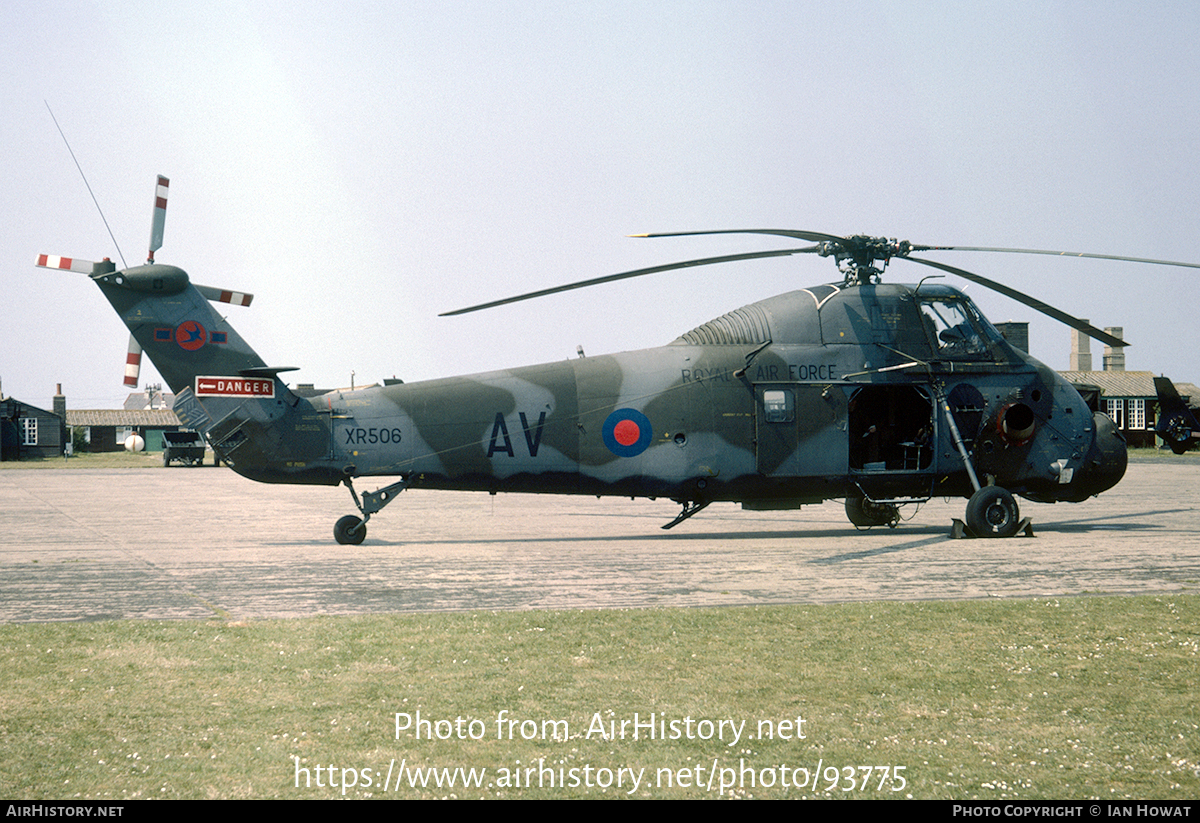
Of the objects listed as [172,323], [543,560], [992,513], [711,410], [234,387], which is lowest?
[543,560]

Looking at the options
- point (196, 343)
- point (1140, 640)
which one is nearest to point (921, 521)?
point (1140, 640)

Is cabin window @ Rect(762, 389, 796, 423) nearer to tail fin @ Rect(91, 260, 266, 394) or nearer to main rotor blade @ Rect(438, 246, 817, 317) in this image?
main rotor blade @ Rect(438, 246, 817, 317)

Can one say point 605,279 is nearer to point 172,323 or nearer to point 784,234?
point 784,234

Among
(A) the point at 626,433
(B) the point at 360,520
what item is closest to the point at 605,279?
(A) the point at 626,433

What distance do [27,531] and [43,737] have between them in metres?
15.4

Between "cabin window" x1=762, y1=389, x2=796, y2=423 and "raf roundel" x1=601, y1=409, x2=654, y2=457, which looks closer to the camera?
"raf roundel" x1=601, y1=409, x2=654, y2=457

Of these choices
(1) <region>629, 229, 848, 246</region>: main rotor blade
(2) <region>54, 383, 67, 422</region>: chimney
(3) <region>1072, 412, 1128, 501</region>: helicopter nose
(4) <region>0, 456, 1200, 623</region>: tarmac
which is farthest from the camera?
(2) <region>54, 383, 67, 422</region>: chimney

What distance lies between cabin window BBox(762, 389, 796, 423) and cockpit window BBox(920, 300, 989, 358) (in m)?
3.07

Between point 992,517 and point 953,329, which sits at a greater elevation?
point 953,329

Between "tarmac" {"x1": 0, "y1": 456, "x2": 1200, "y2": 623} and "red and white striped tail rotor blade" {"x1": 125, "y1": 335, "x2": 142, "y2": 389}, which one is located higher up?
"red and white striped tail rotor blade" {"x1": 125, "y1": 335, "x2": 142, "y2": 389}

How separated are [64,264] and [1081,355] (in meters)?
84.8

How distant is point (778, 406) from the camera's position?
57.4 feet

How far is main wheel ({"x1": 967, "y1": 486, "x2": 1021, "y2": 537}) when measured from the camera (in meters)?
16.7

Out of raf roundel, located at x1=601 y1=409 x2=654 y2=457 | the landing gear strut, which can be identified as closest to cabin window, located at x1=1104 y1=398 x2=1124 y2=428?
raf roundel, located at x1=601 y1=409 x2=654 y2=457
